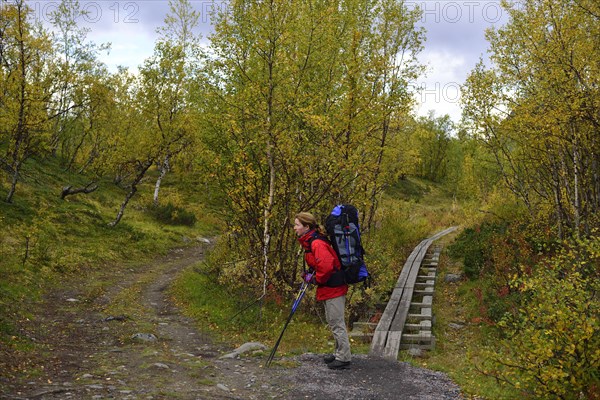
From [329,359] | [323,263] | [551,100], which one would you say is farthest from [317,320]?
[551,100]

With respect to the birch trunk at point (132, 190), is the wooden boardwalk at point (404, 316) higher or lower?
lower

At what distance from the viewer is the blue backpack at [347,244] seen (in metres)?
7.31

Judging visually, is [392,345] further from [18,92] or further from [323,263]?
[18,92]

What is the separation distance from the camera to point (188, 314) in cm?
1213

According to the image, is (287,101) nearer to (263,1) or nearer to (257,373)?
(263,1)

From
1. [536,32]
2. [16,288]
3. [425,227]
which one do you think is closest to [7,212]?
[16,288]

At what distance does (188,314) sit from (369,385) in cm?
676

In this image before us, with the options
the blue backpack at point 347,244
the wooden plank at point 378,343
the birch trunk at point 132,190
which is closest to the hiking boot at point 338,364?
the wooden plank at point 378,343

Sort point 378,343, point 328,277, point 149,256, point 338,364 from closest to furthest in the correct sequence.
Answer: point 328,277
point 338,364
point 378,343
point 149,256

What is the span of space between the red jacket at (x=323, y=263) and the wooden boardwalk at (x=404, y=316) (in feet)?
5.90

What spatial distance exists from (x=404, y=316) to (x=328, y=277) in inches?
158

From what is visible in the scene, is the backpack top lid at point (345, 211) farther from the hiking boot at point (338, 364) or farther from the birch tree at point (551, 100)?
the birch tree at point (551, 100)

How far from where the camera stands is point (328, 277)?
7.27 meters

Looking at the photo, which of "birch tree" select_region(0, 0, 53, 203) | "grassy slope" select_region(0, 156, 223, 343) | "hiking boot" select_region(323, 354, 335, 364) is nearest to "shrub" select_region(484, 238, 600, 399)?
"hiking boot" select_region(323, 354, 335, 364)
